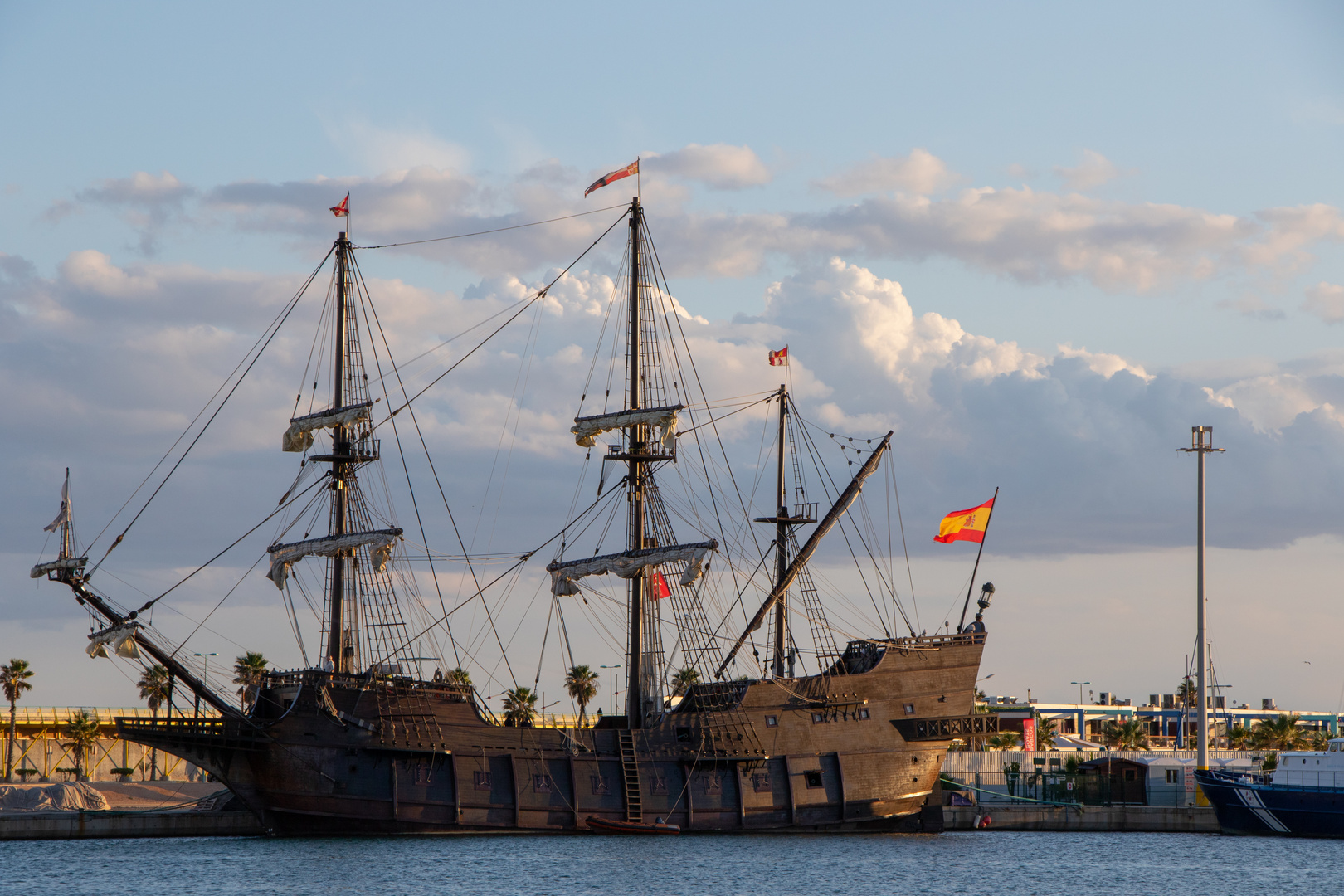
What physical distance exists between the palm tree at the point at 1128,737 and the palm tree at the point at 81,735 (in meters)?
59.2

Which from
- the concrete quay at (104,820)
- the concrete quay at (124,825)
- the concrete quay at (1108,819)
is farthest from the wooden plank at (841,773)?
the concrete quay at (104,820)

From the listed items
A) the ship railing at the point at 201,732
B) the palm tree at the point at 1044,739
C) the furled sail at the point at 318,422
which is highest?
the furled sail at the point at 318,422

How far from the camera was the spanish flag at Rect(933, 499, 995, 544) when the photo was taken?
190 ft

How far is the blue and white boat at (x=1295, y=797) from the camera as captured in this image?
2430 inches

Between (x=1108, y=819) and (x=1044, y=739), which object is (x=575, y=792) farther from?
(x=1044, y=739)

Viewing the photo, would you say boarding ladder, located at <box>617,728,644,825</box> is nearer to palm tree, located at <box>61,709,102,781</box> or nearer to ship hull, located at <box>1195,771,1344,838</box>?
ship hull, located at <box>1195,771,1344,838</box>

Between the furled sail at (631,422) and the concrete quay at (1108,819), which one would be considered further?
the concrete quay at (1108,819)

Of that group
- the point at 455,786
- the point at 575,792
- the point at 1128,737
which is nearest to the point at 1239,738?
the point at 1128,737

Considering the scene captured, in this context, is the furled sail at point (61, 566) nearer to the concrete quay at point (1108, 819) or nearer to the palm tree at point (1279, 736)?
the concrete quay at point (1108, 819)

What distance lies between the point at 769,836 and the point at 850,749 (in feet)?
14.3

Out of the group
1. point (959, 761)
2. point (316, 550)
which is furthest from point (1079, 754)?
point (316, 550)

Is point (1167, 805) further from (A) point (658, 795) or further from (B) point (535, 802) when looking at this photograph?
(B) point (535, 802)

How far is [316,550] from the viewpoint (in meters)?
54.7

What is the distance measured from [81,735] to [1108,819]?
169ft
